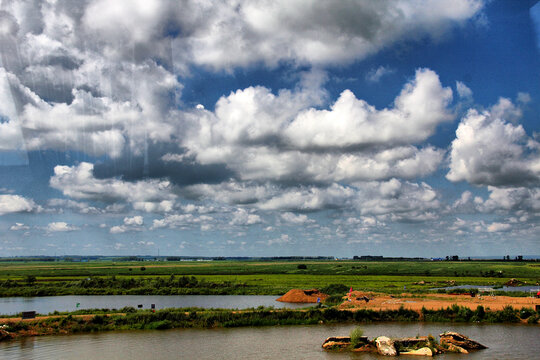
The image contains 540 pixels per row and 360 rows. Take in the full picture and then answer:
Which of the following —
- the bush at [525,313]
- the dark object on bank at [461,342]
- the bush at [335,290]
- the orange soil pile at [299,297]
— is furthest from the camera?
the bush at [335,290]

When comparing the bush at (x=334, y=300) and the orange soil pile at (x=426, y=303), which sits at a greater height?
the orange soil pile at (x=426, y=303)

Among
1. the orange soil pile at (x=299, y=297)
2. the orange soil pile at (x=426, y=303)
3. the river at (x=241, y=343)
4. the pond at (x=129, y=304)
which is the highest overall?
the orange soil pile at (x=426, y=303)

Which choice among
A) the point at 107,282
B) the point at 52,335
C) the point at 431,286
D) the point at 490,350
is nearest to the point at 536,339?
the point at 490,350

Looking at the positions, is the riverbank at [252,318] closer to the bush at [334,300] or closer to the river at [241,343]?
the river at [241,343]

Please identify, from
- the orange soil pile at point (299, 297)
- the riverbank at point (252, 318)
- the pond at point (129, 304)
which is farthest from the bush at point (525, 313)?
the orange soil pile at point (299, 297)

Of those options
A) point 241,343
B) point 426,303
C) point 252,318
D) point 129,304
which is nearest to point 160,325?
point 252,318

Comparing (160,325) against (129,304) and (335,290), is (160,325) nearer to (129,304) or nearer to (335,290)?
(129,304)

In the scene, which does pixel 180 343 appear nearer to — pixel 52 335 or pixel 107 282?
pixel 52 335
